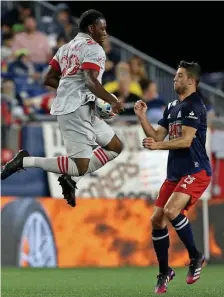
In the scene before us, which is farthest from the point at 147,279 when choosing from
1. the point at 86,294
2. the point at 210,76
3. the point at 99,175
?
the point at 210,76

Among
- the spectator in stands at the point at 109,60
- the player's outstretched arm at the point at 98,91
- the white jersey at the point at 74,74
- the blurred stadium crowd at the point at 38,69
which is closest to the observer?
the player's outstretched arm at the point at 98,91

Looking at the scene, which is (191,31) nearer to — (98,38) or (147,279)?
(147,279)

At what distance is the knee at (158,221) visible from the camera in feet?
28.9

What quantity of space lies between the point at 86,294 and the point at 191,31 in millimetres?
12990

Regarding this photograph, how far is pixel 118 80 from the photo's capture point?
607 inches

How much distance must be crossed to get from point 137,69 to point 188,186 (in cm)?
847

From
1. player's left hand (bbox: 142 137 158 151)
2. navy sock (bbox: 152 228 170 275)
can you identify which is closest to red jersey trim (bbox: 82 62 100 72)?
player's left hand (bbox: 142 137 158 151)

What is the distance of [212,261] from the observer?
13625mm

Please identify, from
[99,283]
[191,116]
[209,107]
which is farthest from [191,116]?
[209,107]

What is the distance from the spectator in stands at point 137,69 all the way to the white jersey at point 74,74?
7.92 metres

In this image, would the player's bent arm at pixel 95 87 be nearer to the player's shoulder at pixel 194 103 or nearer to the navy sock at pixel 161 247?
the player's shoulder at pixel 194 103

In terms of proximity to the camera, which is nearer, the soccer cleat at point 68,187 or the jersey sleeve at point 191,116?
the soccer cleat at point 68,187

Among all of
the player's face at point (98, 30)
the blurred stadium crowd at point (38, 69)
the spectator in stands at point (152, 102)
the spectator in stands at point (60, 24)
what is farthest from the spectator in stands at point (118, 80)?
the player's face at point (98, 30)

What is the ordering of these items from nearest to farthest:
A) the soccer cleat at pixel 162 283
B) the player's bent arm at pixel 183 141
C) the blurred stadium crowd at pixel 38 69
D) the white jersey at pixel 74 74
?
1. the white jersey at pixel 74 74
2. the player's bent arm at pixel 183 141
3. the soccer cleat at pixel 162 283
4. the blurred stadium crowd at pixel 38 69
